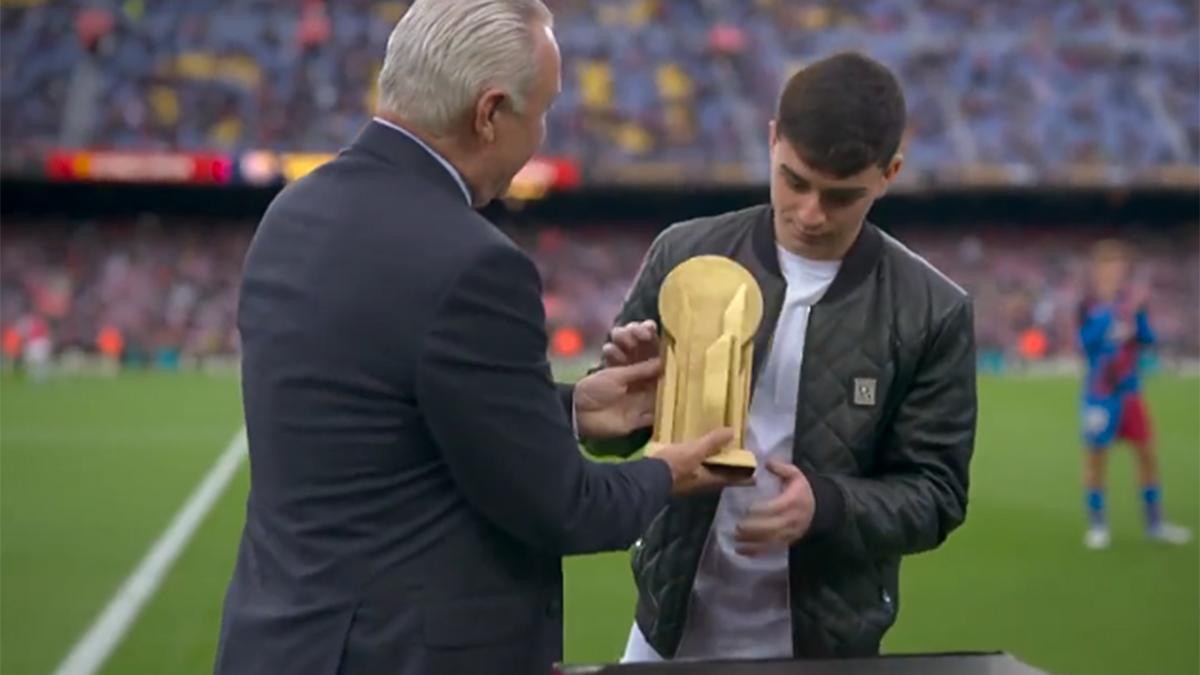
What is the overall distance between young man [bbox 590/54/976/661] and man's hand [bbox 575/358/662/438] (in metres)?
0.04

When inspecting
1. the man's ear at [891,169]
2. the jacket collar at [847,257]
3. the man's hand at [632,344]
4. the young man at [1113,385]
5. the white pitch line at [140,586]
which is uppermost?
the man's ear at [891,169]

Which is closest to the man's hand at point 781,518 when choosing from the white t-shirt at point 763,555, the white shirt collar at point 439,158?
the white t-shirt at point 763,555

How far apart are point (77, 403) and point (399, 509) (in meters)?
20.4

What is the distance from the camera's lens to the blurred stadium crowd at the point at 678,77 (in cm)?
3400

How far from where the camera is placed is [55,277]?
3369 cm

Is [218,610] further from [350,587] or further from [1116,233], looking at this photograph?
[1116,233]

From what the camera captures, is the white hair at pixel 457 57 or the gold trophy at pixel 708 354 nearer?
the white hair at pixel 457 57

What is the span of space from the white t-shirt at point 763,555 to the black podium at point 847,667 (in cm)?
57

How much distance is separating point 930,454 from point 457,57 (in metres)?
1.13

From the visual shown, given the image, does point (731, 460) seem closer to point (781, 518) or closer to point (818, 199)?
point (781, 518)

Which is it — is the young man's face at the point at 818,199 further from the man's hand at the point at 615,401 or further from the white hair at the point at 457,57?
the white hair at the point at 457,57

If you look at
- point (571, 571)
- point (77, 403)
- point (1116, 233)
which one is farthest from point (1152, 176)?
point (571, 571)

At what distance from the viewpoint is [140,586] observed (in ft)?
30.7

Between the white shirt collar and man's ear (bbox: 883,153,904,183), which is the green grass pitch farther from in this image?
the white shirt collar
